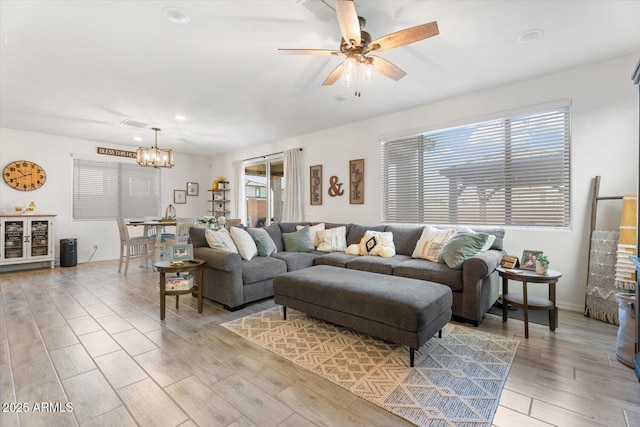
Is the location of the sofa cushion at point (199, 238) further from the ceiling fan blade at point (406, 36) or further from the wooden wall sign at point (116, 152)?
the wooden wall sign at point (116, 152)

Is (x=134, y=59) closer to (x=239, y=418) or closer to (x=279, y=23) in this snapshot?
(x=279, y=23)

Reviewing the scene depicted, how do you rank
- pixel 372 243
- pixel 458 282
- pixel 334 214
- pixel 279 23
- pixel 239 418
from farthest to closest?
pixel 334 214 → pixel 372 243 → pixel 458 282 → pixel 279 23 → pixel 239 418

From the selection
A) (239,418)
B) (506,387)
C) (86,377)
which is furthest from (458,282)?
(86,377)

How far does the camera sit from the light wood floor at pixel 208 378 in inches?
60.6

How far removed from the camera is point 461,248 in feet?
9.52

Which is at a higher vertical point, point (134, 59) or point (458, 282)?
point (134, 59)

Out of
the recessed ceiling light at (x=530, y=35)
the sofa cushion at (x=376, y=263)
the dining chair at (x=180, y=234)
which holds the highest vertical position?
the recessed ceiling light at (x=530, y=35)

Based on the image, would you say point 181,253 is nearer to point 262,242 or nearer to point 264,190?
point 262,242

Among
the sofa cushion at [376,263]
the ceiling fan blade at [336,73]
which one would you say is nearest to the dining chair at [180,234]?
the sofa cushion at [376,263]

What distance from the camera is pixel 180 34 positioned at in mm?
2465

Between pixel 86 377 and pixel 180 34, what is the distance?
2.73 m

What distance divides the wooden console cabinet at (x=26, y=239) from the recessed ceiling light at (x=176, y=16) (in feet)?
16.8

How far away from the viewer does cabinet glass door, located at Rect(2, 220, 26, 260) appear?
16.3 ft

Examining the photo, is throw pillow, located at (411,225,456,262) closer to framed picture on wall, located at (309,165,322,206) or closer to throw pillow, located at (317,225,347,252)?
throw pillow, located at (317,225,347,252)
